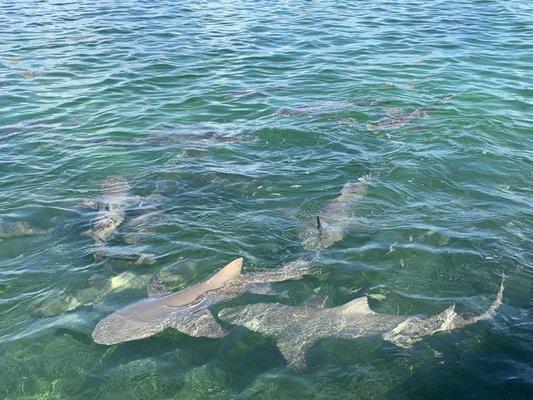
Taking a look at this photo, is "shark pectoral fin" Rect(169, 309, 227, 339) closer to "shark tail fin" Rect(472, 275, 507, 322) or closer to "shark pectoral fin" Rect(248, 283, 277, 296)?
"shark pectoral fin" Rect(248, 283, 277, 296)

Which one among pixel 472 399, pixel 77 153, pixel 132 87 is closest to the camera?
pixel 472 399

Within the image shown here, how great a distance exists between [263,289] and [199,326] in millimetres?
1131

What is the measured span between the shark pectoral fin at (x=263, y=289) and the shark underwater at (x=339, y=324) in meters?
0.46

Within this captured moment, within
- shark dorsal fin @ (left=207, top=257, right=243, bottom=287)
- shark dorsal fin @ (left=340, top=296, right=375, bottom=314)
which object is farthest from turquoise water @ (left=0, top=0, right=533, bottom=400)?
shark dorsal fin @ (left=207, top=257, right=243, bottom=287)

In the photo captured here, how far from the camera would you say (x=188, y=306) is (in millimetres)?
6746

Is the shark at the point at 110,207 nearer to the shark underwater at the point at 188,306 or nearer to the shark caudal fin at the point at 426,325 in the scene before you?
the shark underwater at the point at 188,306

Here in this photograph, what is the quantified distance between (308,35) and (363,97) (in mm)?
7877

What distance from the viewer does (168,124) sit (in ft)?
43.2

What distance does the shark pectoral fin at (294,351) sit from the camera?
5.95 metres

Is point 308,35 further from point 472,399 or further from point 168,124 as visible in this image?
point 472,399

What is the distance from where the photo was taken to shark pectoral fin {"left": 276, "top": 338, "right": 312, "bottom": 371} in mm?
5945

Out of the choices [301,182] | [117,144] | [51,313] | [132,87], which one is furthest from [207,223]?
[132,87]

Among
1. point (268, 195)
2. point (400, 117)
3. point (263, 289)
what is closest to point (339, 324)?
point (263, 289)

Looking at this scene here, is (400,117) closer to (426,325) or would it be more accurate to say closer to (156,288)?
(426,325)
